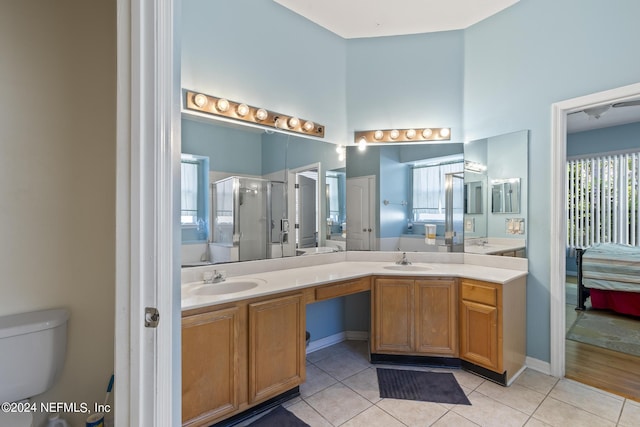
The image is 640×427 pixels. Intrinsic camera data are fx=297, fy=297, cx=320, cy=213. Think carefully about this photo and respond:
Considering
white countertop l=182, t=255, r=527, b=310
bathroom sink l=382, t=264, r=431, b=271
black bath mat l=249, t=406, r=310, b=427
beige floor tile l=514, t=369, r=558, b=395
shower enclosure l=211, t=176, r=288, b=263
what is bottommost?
beige floor tile l=514, t=369, r=558, b=395

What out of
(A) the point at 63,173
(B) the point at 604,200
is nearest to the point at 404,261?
(A) the point at 63,173

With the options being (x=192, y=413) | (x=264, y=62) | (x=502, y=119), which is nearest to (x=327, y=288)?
(x=192, y=413)

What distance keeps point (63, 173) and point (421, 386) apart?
260cm

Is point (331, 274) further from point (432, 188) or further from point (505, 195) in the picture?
point (505, 195)

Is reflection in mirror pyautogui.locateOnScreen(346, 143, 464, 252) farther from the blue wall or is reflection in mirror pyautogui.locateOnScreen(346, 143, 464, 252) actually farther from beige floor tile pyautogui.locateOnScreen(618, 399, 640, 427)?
beige floor tile pyautogui.locateOnScreen(618, 399, 640, 427)

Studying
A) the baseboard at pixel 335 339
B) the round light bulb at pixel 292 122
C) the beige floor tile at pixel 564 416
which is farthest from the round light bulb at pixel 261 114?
the beige floor tile at pixel 564 416

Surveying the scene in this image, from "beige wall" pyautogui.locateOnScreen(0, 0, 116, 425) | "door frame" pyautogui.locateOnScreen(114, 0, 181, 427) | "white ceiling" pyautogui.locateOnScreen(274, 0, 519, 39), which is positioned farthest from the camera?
"white ceiling" pyautogui.locateOnScreen(274, 0, 519, 39)

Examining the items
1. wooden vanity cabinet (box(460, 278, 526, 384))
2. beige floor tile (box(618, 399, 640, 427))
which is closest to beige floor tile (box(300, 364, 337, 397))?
wooden vanity cabinet (box(460, 278, 526, 384))

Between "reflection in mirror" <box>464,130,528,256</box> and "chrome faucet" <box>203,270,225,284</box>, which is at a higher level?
"reflection in mirror" <box>464,130,528,256</box>

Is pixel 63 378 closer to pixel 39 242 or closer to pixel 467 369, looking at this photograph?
pixel 39 242

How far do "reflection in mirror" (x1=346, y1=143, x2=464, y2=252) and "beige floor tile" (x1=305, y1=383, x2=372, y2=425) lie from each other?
1.29 metres

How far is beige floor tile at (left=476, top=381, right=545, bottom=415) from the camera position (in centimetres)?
199

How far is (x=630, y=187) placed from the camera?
4.93 meters

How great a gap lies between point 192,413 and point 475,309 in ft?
6.72
